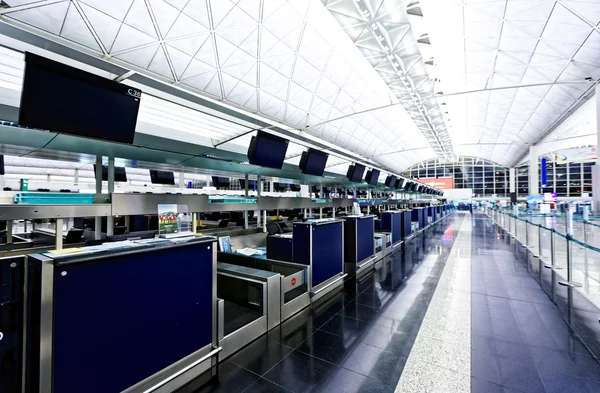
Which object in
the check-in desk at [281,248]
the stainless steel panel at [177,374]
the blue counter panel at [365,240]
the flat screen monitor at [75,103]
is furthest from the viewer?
the blue counter panel at [365,240]

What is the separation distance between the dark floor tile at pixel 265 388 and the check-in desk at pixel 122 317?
1.67 feet

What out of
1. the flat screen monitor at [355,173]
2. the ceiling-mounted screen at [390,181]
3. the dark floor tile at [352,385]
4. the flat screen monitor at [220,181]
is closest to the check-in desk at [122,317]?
the dark floor tile at [352,385]

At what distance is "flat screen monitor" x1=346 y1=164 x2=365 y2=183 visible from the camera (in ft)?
31.6

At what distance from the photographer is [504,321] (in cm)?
345

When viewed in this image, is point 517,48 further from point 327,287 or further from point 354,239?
point 327,287

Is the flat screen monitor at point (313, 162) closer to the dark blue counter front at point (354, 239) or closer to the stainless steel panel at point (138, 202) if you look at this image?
the dark blue counter front at point (354, 239)

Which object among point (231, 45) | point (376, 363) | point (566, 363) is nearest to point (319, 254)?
point (376, 363)

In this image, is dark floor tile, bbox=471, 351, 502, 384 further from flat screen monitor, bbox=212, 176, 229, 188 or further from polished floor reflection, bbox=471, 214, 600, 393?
flat screen monitor, bbox=212, 176, 229, 188

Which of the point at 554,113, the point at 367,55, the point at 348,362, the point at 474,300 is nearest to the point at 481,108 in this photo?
the point at 554,113

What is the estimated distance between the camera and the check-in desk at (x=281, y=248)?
4.86 m

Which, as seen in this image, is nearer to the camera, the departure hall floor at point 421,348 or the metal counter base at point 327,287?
the departure hall floor at point 421,348

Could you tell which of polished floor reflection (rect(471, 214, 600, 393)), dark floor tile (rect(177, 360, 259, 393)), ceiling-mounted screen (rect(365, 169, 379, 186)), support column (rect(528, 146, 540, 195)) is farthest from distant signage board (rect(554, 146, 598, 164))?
dark floor tile (rect(177, 360, 259, 393))

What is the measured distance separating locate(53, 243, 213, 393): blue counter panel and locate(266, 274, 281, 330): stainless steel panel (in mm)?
875

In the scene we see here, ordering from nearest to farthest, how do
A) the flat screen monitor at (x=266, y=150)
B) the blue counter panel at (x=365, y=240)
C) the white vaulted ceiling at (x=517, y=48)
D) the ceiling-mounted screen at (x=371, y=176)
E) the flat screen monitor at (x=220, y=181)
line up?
the flat screen monitor at (x=266, y=150) → the blue counter panel at (x=365, y=240) → the white vaulted ceiling at (x=517, y=48) → the flat screen monitor at (x=220, y=181) → the ceiling-mounted screen at (x=371, y=176)
